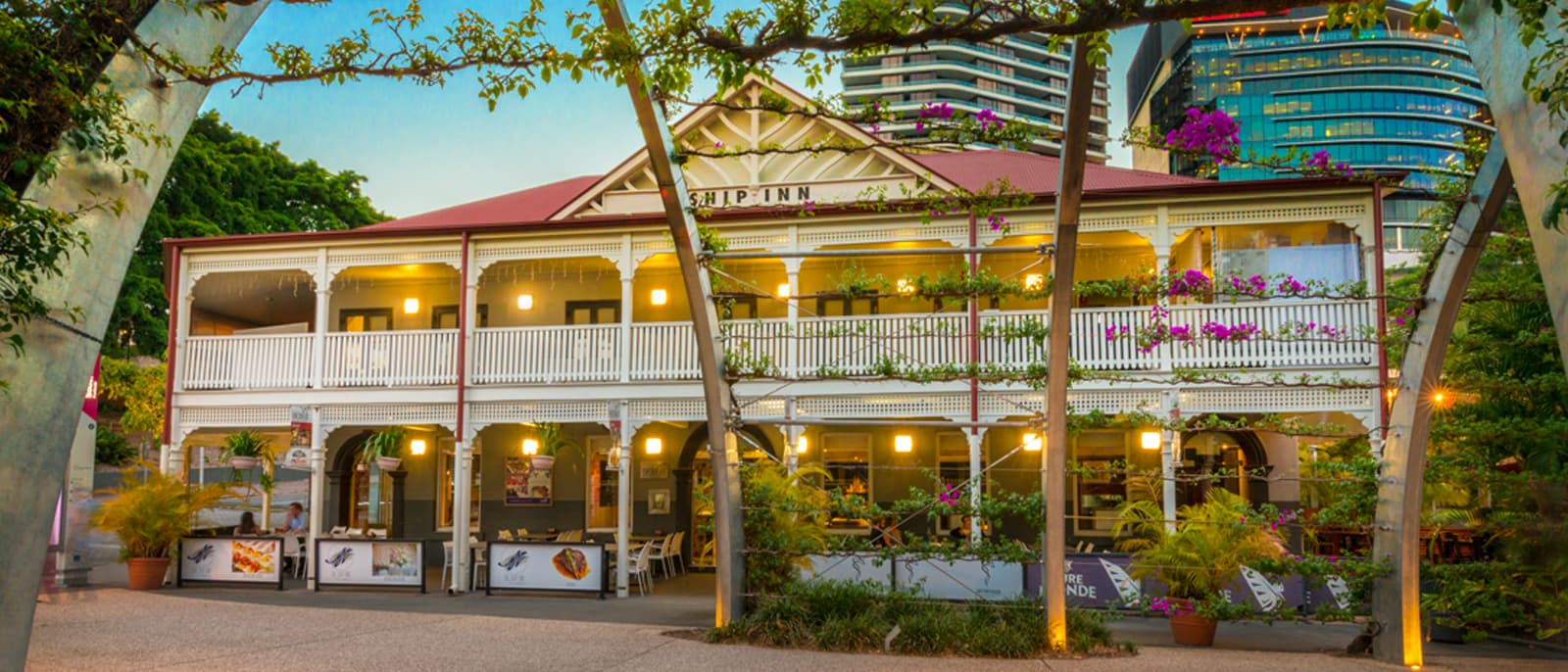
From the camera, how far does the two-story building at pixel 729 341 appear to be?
15.6 metres

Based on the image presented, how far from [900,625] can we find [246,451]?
14462 mm

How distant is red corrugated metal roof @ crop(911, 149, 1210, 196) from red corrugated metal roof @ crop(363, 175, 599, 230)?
6407mm

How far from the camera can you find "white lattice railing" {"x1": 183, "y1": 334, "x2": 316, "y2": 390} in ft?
59.5

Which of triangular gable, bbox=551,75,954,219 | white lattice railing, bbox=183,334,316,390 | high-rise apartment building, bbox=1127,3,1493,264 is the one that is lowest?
white lattice railing, bbox=183,334,316,390

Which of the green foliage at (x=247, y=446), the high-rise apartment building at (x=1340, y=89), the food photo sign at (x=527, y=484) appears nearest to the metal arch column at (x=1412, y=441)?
the food photo sign at (x=527, y=484)

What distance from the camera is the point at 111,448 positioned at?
122 feet

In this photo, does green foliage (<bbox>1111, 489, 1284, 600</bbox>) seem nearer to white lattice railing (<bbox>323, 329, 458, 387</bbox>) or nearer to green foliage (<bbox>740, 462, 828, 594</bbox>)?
green foliage (<bbox>740, 462, 828, 594</bbox>)

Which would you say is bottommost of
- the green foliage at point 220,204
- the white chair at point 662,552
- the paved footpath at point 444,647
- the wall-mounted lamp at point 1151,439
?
the paved footpath at point 444,647

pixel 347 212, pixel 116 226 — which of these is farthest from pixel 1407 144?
pixel 116 226

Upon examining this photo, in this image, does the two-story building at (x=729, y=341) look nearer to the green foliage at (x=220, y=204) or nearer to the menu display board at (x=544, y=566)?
the menu display board at (x=544, y=566)

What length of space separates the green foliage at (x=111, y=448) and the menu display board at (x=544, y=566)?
2686 centimetres

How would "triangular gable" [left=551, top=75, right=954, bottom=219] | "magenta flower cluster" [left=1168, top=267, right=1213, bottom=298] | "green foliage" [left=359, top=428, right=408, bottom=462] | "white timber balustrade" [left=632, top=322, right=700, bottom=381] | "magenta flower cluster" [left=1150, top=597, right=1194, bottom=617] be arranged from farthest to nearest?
1. "green foliage" [left=359, top=428, right=408, bottom=462]
2. "triangular gable" [left=551, top=75, right=954, bottom=219]
3. "white timber balustrade" [left=632, top=322, right=700, bottom=381]
4. "magenta flower cluster" [left=1150, top=597, right=1194, bottom=617]
5. "magenta flower cluster" [left=1168, top=267, right=1213, bottom=298]

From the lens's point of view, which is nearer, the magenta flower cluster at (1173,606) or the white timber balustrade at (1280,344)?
the magenta flower cluster at (1173,606)

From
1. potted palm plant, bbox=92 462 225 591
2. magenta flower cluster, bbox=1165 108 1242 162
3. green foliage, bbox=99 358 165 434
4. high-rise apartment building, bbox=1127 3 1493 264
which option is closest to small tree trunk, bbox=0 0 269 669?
magenta flower cluster, bbox=1165 108 1242 162
